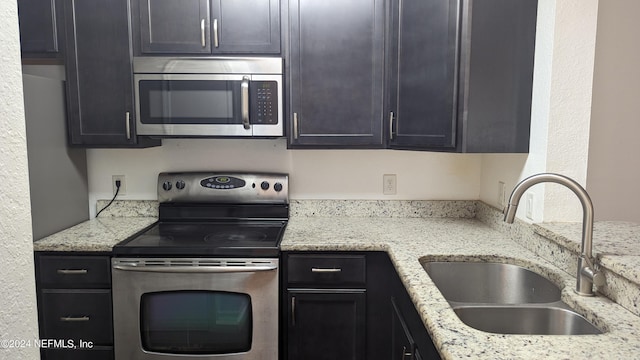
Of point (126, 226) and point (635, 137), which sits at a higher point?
point (635, 137)

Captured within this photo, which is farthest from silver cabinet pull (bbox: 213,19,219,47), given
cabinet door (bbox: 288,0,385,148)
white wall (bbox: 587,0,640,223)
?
white wall (bbox: 587,0,640,223)

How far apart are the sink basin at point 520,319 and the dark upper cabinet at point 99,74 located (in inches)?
67.9

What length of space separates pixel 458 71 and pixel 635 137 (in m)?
0.81

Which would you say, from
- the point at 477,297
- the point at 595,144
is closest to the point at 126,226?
the point at 477,297

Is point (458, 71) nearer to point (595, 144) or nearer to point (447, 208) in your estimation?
point (595, 144)

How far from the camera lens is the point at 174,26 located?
209cm

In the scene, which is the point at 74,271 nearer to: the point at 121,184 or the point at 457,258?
the point at 121,184

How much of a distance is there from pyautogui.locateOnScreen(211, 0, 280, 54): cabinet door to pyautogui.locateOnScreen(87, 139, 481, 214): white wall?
55 cm

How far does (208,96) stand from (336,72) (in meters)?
0.63

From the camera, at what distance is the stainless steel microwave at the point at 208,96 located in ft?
6.84

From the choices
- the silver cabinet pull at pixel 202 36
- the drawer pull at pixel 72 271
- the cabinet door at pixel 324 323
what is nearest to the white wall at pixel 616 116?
the cabinet door at pixel 324 323

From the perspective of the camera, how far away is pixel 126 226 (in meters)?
2.28

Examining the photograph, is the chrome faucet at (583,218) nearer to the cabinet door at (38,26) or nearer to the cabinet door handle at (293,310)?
the cabinet door handle at (293,310)

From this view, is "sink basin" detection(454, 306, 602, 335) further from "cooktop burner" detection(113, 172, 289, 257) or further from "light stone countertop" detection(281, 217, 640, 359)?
"cooktop burner" detection(113, 172, 289, 257)
